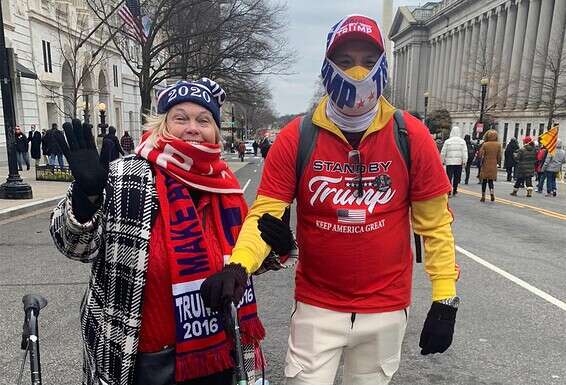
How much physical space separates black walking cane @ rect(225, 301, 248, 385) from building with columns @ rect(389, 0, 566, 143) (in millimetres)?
38310

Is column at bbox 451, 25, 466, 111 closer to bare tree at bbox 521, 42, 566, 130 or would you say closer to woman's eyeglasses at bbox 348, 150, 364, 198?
bare tree at bbox 521, 42, 566, 130

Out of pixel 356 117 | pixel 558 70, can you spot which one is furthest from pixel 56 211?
pixel 558 70

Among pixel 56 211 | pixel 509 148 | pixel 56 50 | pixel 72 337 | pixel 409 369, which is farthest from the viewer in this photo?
pixel 56 50

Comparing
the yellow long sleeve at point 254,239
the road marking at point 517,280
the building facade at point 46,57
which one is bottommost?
the road marking at point 517,280

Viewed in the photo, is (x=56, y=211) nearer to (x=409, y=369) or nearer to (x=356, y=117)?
(x=356, y=117)

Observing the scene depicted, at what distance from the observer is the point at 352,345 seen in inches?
77.9

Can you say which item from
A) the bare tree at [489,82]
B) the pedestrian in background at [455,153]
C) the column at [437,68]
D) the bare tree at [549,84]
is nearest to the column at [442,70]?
the column at [437,68]

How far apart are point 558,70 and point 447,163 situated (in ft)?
94.2

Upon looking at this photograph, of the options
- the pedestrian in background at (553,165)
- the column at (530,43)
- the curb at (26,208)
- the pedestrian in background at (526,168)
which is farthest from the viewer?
the column at (530,43)

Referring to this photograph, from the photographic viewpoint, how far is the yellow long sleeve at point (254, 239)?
5.82ft

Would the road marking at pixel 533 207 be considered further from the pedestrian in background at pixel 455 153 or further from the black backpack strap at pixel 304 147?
the black backpack strap at pixel 304 147

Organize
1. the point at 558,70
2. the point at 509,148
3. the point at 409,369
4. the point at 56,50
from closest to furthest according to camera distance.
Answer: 1. the point at 409,369
2. the point at 509,148
3. the point at 56,50
4. the point at 558,70

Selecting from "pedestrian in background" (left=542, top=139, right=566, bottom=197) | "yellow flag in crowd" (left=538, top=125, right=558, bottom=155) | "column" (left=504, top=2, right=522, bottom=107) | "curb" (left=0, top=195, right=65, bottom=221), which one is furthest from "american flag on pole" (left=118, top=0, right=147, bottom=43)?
"column" (left=504, top=2, right=522, bottom=107)

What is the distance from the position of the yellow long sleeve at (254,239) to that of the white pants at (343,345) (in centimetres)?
36
